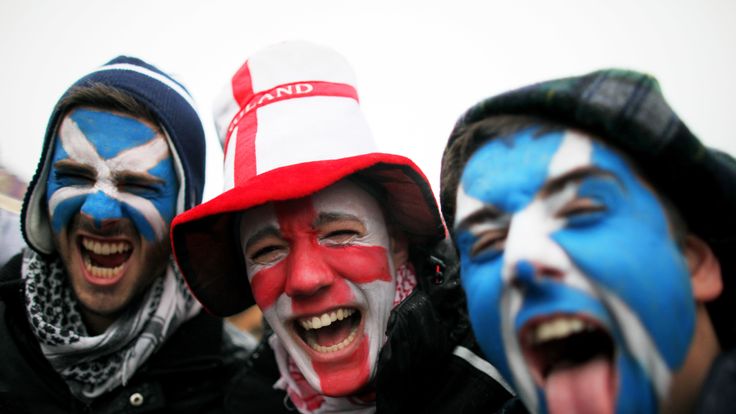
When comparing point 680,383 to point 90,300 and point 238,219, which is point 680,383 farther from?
point 90,300

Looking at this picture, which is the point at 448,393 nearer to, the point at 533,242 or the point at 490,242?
the point at 490,242

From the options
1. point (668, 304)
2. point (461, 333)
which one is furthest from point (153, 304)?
point (668, 304)

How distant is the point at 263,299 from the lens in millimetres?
1998

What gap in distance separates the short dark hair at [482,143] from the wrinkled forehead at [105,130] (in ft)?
5.27

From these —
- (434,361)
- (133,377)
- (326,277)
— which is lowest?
(133,377)

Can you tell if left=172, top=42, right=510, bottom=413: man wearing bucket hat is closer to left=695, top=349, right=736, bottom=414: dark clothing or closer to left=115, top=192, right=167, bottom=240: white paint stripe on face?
left=115, top=192, right=167, bottom=240: white paint stripe on face

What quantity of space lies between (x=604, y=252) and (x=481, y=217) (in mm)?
324

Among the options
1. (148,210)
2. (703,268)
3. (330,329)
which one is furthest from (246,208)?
A: (703,268)

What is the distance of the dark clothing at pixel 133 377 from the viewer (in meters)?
2.28

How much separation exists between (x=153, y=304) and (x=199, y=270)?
0.49 meters

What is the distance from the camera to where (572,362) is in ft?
3.87

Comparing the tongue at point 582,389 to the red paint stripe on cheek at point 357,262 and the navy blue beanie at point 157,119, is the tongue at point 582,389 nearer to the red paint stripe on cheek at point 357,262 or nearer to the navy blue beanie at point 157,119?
the red paint stripe on cheek at point 357,262

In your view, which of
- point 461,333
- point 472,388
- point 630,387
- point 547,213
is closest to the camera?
point 630,387

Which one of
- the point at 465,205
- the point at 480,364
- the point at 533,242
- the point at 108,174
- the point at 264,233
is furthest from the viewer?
the point at 108,174
